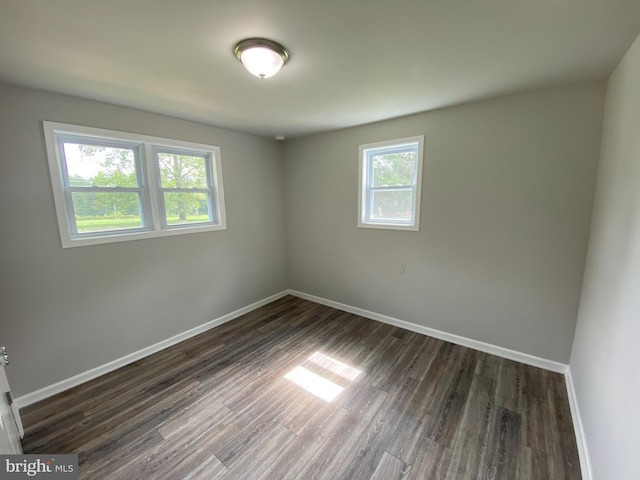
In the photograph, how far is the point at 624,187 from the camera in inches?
58.3

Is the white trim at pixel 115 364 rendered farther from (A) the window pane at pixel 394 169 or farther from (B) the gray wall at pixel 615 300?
(B) the gray wall at pixel 615 300

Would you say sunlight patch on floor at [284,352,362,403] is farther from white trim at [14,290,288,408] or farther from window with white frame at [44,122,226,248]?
window with white frame at [44,122,226,248]

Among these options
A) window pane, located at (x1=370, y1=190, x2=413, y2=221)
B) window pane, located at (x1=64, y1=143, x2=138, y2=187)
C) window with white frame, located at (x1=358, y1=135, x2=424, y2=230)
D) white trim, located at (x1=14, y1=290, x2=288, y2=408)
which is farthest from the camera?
window pane, located at (x1=370, y1=190, x2=413, y2=221)

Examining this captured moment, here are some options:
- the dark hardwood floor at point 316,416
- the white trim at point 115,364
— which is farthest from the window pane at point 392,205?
the white trim at point 115,364

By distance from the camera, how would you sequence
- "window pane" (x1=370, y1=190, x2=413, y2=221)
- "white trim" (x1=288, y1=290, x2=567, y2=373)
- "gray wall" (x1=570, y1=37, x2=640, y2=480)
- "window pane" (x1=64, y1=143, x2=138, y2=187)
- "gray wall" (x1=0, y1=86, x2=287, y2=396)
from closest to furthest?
1. "gray wall" (x1=570, y1=37, x2=640, y2=480)
2. "gray wall" (x1=0, y1=86, x2=287, y2=396)
3. "window pane" (x1=64, y1=143, x2=138, y2=187)
4. "white trim" (x1=288, y1=290, x2=567, y2=373)
5. "window pane" (x1=370, y1=190, x2=413, y2=221)

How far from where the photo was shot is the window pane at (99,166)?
2.21m

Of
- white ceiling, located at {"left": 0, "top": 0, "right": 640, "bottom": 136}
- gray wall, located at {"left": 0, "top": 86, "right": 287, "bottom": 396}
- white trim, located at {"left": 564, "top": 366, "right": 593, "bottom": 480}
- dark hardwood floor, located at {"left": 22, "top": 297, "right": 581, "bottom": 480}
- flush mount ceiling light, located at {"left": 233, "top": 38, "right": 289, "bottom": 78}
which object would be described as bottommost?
dark hardwood floor, located at {"left": 22, "top": 297, "right": 581, "bottom": 480}

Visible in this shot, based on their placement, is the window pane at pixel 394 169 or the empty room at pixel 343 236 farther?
the window pane at pixel 394 169

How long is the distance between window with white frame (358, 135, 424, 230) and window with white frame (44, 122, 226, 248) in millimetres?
1838

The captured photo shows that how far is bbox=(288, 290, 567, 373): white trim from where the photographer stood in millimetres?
A: 2352

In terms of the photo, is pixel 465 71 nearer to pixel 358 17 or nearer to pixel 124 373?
pixel 358 17

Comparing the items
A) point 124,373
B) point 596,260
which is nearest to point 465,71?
point 596,260

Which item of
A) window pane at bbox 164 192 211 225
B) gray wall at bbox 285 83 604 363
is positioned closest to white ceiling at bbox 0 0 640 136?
gray wall at bbox 285 83 604 363

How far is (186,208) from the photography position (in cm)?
298
